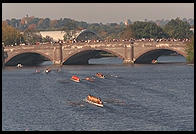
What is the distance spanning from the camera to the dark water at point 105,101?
88812mm

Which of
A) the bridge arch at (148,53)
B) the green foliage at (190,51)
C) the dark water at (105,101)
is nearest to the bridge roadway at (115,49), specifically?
the bridge arch at (148,53)

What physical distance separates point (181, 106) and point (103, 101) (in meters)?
14.3

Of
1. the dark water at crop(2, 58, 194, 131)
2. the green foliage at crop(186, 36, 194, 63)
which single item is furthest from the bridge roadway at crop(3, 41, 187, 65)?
the dark water at crop(2, 58, 194, 131)

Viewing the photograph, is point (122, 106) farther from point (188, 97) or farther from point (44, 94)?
point (44, 94)

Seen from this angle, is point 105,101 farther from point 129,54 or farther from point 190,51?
point 129,54

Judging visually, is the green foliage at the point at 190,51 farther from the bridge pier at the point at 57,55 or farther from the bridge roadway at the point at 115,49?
the bridge pier at the point at 57,55

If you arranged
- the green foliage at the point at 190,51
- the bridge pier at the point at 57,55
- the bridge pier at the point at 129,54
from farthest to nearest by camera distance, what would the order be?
the bridge pier at the point at 57,55 → the bridge pier at the point at 129,54 → the green foliage at the point at 190,51

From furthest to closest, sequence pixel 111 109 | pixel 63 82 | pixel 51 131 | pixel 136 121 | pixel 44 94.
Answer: pixel 63 82
pixel 44 94
pixel 111 109
pixel 136 121
pixel 51 131

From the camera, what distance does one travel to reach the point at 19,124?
89.8 meters

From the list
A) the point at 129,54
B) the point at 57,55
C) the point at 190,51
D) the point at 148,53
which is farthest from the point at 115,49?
the point at 190,51

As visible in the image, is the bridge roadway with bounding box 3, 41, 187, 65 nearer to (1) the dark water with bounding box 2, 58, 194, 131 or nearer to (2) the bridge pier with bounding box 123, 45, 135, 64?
(2) the bridge pier with bounding box 123, 45, 135, 64

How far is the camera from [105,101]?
110m

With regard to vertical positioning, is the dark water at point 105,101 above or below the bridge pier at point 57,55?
below

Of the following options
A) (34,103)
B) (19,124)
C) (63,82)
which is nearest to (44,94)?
(34,103)
